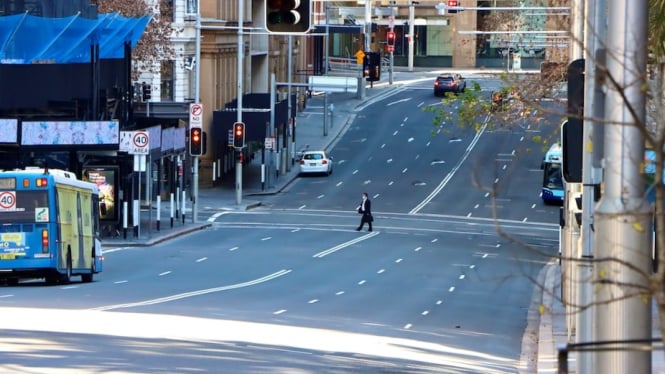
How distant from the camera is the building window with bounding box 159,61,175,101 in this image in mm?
69250

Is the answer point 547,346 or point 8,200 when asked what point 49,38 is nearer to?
point 8,200

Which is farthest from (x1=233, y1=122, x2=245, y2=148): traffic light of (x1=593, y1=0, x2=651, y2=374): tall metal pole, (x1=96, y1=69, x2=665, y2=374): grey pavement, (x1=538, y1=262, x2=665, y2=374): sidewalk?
(x1=593, y1=0, x2=651, y2=374): tall metal pole

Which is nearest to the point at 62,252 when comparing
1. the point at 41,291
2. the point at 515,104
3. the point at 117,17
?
the point at 41,291

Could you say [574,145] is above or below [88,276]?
above

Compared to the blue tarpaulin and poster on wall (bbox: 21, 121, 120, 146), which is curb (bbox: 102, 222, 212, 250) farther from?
the blue tarpaulin

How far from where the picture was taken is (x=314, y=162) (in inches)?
2817

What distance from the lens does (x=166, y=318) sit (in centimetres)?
2464

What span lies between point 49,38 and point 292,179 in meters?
23.1

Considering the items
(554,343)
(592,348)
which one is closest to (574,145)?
(592,348)

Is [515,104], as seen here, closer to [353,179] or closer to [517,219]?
[517,219]

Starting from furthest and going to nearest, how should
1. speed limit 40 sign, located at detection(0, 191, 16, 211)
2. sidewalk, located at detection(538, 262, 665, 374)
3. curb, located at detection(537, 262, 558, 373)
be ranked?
speed limit 40 sign, located at detection(0, 191, 16, 211)
curb, located at detection(537, 262, 558, 373)
sidewalk, located at detection(538, 262, 665, 374)

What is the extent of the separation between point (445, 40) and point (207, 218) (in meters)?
78.8

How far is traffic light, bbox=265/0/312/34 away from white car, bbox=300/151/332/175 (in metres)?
53.7

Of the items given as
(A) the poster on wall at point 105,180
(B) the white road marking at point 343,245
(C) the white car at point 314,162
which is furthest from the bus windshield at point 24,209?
(C) the white car at point 314,162
